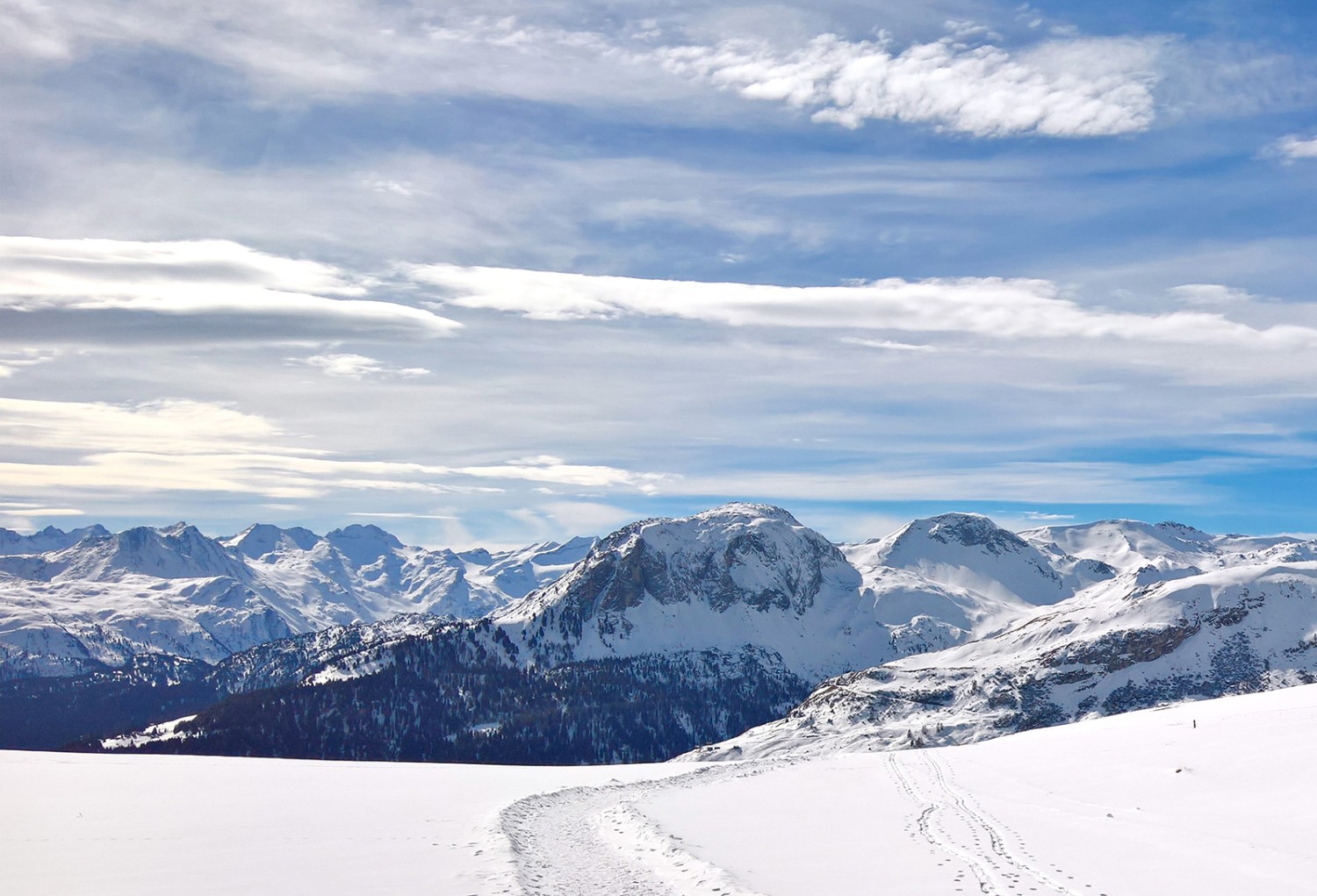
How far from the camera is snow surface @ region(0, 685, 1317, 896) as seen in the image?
1041 inches

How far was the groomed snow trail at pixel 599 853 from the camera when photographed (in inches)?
1042

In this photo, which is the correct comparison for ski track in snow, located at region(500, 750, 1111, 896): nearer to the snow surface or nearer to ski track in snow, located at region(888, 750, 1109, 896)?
ski track in snow, located at region(888, 750, 1109, 896)

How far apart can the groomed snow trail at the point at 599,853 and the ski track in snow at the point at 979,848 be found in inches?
276

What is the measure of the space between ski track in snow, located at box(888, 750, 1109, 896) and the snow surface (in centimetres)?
12

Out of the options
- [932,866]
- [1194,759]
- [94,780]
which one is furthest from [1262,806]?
[94,780]

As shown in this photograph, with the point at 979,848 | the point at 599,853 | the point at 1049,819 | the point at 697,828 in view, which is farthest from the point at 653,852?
the point at 1049,819

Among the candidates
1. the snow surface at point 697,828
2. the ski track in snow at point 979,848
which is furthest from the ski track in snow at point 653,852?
the snow surface at point 697,828

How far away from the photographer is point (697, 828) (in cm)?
3675

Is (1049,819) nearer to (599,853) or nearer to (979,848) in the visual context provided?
(979,848)

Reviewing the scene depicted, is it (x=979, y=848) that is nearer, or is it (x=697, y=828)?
(x=979, y=848)

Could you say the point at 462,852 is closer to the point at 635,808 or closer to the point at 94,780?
the point at 635,808

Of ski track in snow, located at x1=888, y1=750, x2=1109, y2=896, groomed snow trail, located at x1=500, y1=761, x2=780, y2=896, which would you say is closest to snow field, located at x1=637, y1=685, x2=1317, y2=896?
ski track in snow, located at x1=888, y1=750, x2=1109, y2=896

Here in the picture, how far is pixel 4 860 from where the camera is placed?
1085 inches

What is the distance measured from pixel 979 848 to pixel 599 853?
12.7 metres
